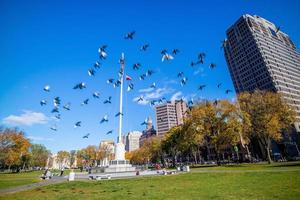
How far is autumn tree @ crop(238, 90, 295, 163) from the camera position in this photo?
40.8m

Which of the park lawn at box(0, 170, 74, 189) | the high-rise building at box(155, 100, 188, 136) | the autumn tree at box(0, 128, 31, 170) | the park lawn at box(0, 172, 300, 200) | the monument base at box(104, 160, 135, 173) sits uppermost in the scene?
the high-rise building at box(155, 100, 188, 136)

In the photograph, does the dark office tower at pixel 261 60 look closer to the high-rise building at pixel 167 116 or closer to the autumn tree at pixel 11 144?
the high-rise building at pixel 167 116

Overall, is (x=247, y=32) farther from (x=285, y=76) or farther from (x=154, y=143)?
(x=154, y=143)

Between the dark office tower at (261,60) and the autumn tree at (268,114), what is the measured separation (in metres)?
55.9

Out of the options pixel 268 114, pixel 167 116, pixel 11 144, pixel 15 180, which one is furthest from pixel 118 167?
pixel 167 116

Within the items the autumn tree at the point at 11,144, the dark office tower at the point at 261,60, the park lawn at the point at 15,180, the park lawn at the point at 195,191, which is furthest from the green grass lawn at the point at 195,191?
the dark office tower at the point at 261,60

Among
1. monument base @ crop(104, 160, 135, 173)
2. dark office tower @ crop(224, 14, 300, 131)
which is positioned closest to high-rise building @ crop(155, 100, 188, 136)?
dark office tower @ crop(224, 14, 300, 131)

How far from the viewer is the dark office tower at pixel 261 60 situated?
97.9m

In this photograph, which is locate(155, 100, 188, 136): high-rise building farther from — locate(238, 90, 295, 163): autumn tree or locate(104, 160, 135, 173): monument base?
locate(104, 160, 135, 173): monument base

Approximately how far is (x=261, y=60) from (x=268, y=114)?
7202 cm

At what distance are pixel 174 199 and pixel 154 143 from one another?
84.5 meters

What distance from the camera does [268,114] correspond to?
137ft

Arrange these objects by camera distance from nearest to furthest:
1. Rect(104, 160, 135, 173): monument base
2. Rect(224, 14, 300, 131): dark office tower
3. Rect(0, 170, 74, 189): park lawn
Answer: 1. Rect(0, 170, 74, 189): park lawn
2. Rect(104, 160, 135, 173): monument base
3. Rect(224, 14, 300, 131): dark office tower

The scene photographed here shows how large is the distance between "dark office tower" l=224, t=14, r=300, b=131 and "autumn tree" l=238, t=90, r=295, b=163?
55.9 m
